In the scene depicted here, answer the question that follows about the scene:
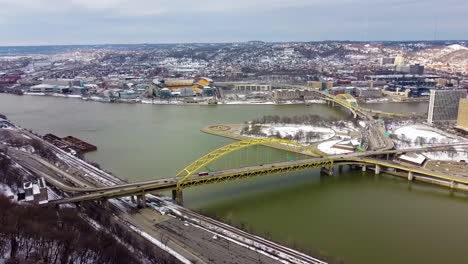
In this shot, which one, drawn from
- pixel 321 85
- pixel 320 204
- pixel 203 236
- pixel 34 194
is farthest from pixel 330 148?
pixel 321 85

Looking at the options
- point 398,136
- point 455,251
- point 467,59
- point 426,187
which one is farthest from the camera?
point 467,59

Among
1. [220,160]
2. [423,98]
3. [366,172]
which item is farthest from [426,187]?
[423,98]

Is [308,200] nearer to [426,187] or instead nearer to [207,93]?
[426,187]

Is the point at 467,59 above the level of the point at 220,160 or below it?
above

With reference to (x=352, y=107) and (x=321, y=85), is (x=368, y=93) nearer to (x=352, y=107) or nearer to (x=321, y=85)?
(x=321, y=85)

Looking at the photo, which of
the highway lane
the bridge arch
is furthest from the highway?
the bridge arch

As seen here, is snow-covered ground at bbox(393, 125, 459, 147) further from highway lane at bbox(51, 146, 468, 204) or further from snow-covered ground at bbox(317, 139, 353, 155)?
highway lane at bbox(51, 146, 468, 204)
